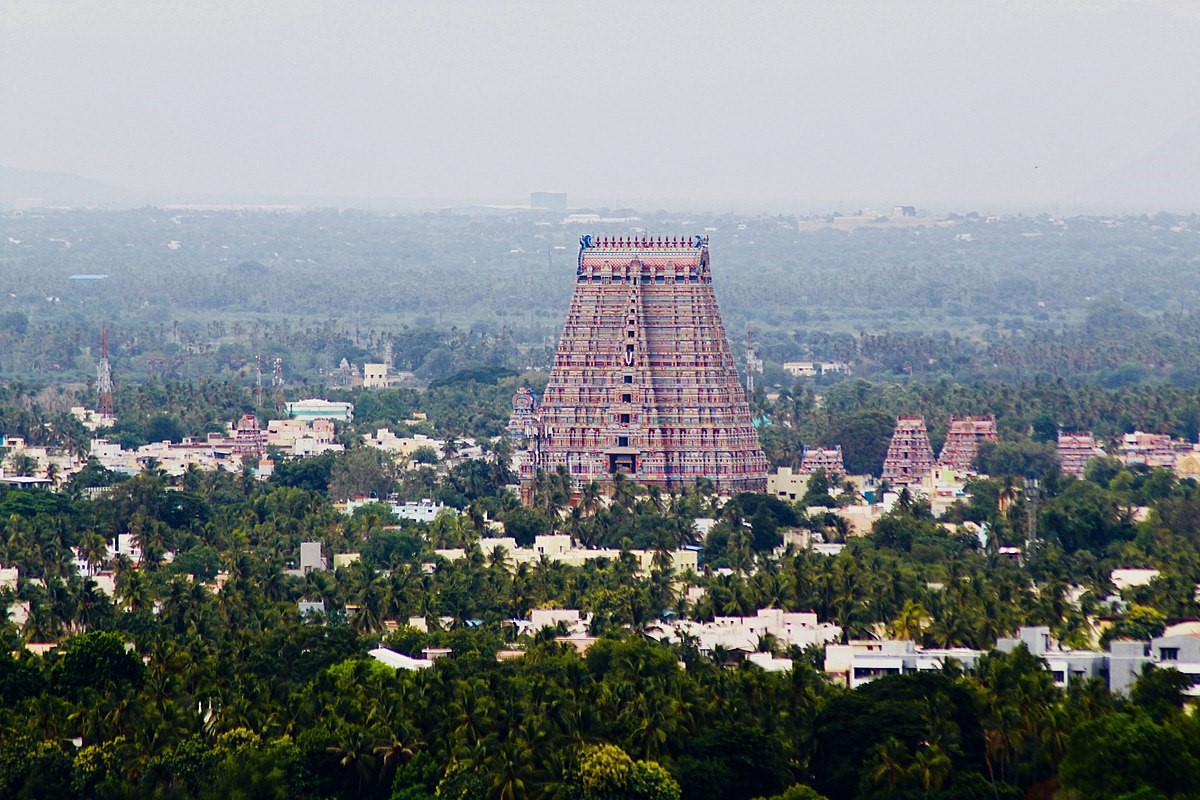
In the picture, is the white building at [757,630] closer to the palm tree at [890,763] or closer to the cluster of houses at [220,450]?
the palm tree at [890,763]

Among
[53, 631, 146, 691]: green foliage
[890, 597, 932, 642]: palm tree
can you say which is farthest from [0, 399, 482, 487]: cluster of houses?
[53, 631, 146, 691]: green foliage

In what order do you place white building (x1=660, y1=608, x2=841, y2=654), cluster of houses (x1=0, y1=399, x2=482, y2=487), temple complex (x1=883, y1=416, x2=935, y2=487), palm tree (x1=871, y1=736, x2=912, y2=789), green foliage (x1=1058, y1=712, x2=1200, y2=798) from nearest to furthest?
green foliage (x1=1058, y1=712, x2=1200, y2=798)
palm tree (x1=871, y1=736, x2=912, y2=789)
white building (x1=660, y1=608, x2=841, y2=654)
cluster of houses (x1=0, y1=399, x2=482, y2=487)
temple complex (x1=883, y1=416, x2=935, y2=487)

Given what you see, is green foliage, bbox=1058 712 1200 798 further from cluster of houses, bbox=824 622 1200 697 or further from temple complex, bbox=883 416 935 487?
temple complex, bbox=883 416 935 487

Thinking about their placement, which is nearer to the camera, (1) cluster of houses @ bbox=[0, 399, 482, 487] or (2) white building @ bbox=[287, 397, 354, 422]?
(1) cluster of houses @ bbox=[0, 399, 482, 487]

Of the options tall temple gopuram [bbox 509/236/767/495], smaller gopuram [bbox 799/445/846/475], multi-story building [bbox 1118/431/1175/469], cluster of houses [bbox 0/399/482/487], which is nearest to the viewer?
tall temple gopuram [bbox 509/236/767/495]

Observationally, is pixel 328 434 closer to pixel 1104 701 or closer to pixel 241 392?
pixel 241 392
